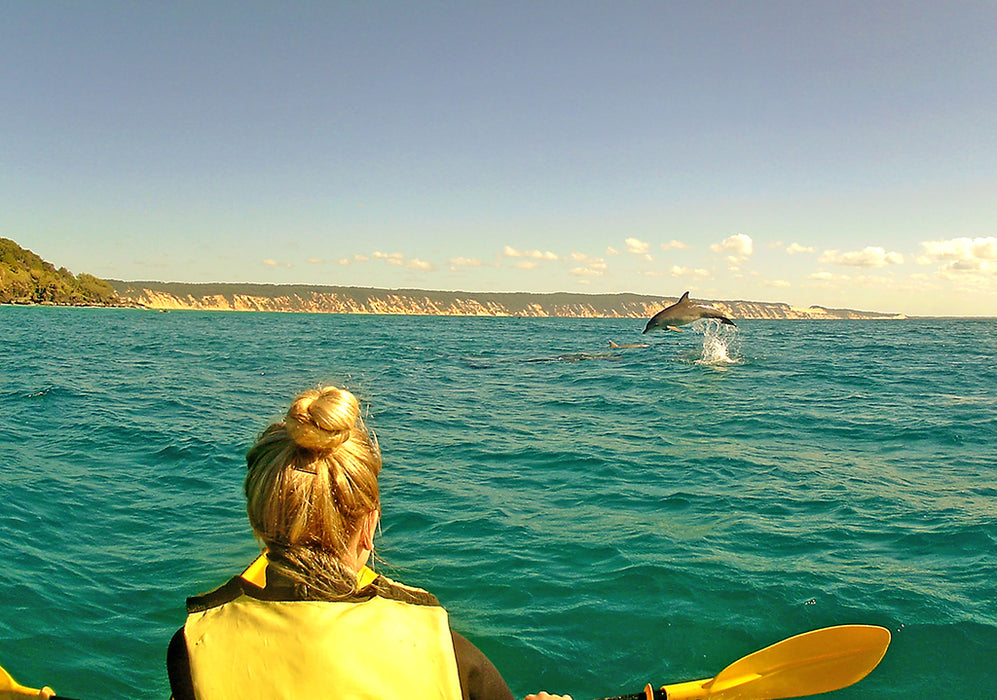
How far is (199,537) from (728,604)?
5460 millimetres

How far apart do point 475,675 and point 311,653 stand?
21.0 inches

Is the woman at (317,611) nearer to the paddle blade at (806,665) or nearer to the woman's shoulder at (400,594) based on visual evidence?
the woman's shoulder at (400,594)

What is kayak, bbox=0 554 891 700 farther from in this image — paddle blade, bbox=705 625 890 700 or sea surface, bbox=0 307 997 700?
sea surface, bbox=0 307 997 700

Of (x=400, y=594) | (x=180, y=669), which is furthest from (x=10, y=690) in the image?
(x=400, y=594)

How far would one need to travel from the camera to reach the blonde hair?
2154 millimetres

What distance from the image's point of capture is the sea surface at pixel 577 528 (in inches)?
213

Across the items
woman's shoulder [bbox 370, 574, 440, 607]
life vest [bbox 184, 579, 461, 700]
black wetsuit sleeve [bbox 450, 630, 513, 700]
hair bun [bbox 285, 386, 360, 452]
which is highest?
hair bun [bbox 285, 386, 360, 452]

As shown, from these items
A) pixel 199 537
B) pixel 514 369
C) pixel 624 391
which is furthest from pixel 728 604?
pixel 514 369

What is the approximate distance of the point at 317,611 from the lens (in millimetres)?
2090

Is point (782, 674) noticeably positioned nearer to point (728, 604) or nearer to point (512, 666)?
point (512, 666)

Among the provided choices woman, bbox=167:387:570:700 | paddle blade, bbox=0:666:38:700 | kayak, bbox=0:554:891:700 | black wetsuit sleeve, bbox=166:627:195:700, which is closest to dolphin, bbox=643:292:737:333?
kayak, bbox=0:554:891:700

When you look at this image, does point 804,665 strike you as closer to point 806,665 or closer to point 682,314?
point 806,665

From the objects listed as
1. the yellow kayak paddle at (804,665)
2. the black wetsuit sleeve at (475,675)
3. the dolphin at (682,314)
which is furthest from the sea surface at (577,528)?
the dolphin at (682,314)

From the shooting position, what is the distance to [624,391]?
19.8 m
